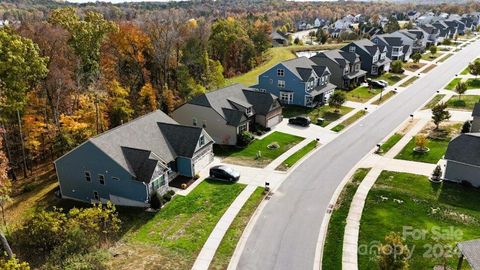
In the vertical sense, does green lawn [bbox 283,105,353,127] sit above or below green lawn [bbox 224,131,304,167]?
above

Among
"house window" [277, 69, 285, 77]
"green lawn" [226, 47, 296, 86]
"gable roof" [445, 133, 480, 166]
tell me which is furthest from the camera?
"green lawn" [226, 47, 296, 86]

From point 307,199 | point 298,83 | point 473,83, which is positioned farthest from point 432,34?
point 307,199

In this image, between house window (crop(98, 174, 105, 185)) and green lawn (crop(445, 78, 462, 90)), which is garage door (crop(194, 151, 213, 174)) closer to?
house window (crop(98, 174, 105, 185))

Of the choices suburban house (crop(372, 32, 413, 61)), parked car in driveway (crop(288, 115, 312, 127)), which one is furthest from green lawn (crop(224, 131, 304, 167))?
suburban house (crop(372, 32, 413, 61))

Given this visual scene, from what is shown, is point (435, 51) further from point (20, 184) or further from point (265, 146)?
point (20, 184)

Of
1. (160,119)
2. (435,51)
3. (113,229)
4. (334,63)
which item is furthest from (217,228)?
(435,51)

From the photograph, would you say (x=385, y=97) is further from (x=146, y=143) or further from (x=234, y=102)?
(x=146, y=143)

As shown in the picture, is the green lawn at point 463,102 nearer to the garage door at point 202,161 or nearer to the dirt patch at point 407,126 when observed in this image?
the dirt patch at point 407,126
